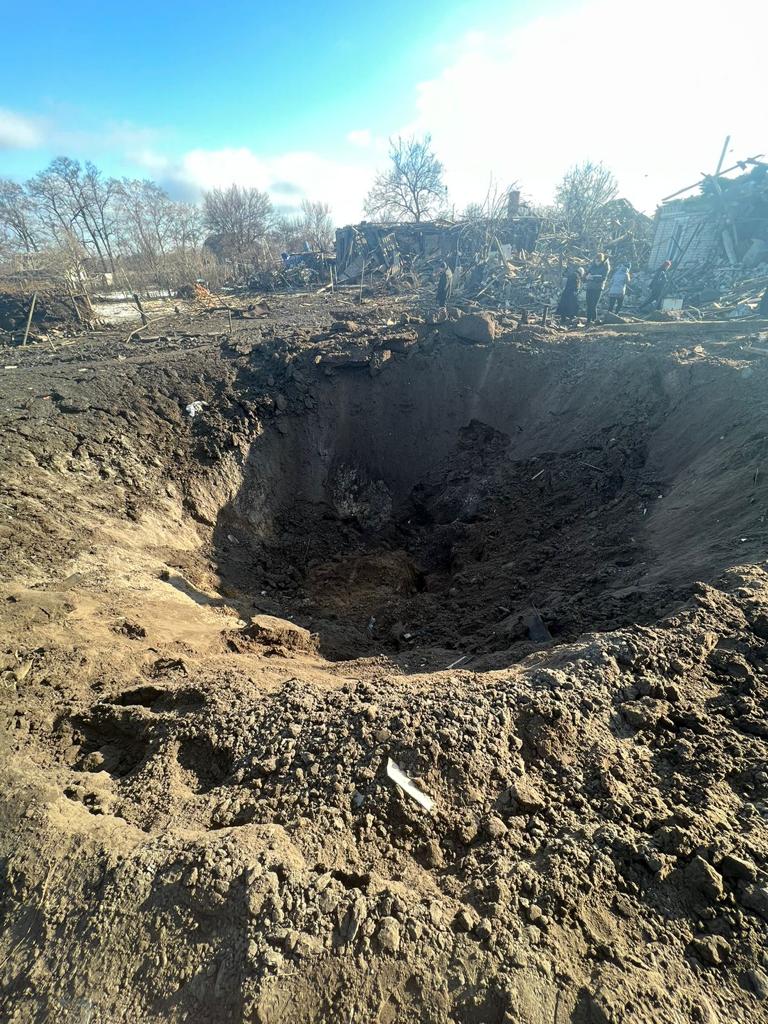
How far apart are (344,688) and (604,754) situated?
155 cm

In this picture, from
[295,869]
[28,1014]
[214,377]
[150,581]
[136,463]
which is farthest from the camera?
[214,377]

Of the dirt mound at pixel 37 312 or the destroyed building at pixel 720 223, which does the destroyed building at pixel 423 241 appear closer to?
the destroyed building at pixel 720 223

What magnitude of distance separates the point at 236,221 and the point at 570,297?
29441 mm

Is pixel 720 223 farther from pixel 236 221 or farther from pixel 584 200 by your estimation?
pixel 236 221

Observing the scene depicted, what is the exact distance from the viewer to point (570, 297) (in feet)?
38.0

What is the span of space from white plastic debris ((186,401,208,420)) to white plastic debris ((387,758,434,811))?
650 cm

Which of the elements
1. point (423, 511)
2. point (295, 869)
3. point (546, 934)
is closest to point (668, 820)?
point (546, 934)

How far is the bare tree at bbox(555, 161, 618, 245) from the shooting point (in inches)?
897

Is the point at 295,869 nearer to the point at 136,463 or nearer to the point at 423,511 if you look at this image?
the point at 136,463

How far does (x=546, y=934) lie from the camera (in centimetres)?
180

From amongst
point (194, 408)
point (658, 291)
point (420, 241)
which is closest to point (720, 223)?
point (658, 291)

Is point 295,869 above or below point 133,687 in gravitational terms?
above

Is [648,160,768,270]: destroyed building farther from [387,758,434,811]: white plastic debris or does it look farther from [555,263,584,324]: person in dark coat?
[387,758,434,811]: white plastic debris

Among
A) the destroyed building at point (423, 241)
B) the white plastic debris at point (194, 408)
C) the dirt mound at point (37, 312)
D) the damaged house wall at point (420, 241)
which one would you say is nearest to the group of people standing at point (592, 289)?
the white plastic debris at point (194, 408)
